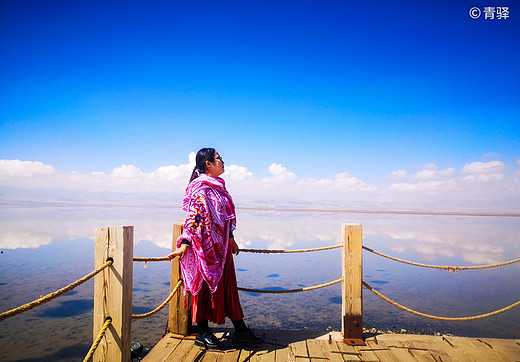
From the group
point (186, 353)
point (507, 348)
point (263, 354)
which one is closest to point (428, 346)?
point (507, 348)

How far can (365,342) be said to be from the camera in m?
3.06

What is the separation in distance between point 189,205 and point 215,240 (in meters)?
0.43

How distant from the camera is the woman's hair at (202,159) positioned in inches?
119

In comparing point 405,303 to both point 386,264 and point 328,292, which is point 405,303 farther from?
point 386,264

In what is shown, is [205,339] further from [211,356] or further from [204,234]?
[204,234]

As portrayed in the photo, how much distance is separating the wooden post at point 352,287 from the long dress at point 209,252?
120 cm

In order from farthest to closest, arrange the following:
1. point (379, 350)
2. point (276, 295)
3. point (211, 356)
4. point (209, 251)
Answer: point (276, 295), point (379, 350), point (209, 251), point (211, 356)

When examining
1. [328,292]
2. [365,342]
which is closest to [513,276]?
[328,292]

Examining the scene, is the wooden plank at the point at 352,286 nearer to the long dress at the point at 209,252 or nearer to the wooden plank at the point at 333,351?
the wooden plank at the point at 333,351

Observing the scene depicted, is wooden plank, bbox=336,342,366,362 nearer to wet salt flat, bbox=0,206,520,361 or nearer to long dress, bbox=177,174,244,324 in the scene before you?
long dress, bbox=177,174,244,324

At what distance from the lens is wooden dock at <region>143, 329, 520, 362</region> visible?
8.84 ft

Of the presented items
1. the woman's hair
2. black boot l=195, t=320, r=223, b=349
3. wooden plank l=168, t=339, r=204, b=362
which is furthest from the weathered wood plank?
the woman's hair

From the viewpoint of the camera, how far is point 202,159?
119 inches

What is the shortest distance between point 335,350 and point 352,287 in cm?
66
